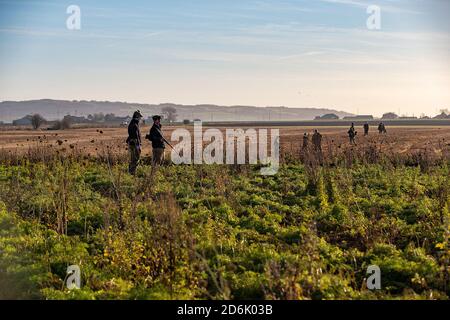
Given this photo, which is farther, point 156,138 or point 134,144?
point 156,138

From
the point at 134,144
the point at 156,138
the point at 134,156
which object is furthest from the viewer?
the point at 134,156

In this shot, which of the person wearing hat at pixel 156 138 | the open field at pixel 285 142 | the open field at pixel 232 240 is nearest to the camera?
the open field at pixel 232 240

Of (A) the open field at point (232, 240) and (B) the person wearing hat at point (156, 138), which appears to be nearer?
(A) the open field at point (232, 240)

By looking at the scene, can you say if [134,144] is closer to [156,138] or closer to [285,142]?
[156,138]

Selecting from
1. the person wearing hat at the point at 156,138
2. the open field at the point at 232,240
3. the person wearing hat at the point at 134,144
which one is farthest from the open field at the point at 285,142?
the open field at the point at 232,240

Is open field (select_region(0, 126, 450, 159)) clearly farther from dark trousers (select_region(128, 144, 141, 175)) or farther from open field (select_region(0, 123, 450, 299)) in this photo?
open field (select_region(0, 123, 450, 299))

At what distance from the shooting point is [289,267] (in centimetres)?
592

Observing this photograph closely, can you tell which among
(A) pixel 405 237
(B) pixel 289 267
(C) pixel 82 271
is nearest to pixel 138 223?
(C) pixel 82 271

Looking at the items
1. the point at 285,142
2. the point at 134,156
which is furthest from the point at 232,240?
the point at 285,142

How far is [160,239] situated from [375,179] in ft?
30.4

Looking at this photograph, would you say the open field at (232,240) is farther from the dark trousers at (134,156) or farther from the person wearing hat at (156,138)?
Result: the person wearing hat at (156,138)

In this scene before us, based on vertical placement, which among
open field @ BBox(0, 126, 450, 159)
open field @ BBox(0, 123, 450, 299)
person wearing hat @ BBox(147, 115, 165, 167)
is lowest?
open field @ BBox(0, 123, 450, 299)

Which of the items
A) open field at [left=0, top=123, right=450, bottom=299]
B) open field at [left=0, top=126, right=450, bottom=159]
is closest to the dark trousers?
open field at [left=0, top=126, right=450, bottom=159]

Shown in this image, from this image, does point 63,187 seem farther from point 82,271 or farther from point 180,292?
point 180,292
